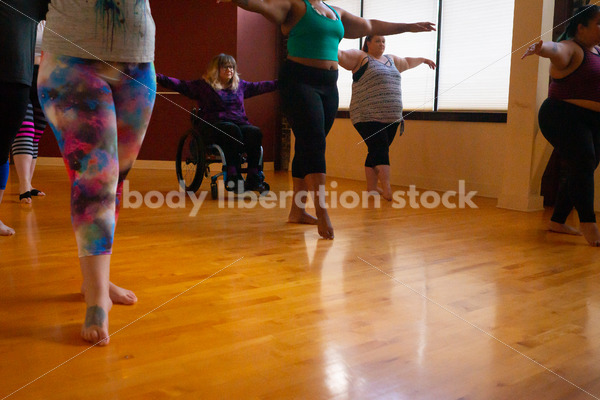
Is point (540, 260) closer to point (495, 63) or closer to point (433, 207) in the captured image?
point (433, 207)

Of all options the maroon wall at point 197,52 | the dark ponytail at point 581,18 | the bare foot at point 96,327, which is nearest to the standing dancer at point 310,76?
the dark ponytail at point 581,18

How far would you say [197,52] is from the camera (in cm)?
621

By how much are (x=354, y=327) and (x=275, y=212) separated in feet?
6.45

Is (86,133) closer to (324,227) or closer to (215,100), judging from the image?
(324,227)

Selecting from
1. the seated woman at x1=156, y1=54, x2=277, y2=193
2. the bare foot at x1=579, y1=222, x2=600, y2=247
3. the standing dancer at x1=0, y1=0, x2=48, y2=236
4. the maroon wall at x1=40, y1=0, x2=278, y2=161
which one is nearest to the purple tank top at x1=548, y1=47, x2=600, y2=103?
the bare foot at x1=579, y1=222, x2=600, y2=247

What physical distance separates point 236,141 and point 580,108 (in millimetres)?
2162

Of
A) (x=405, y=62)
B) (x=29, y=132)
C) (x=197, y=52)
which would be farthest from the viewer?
(x=197, y=52)

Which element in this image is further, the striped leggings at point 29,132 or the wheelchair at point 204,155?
the wheelchair at point 204,155

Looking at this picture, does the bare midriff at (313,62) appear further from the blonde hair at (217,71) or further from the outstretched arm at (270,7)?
the blonde hair at (217,71)

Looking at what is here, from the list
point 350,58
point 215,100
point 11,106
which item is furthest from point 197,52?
point 11,106

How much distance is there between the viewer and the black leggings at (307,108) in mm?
2561

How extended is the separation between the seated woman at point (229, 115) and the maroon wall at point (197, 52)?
2.08 meters

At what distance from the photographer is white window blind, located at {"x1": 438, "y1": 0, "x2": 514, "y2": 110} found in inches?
165

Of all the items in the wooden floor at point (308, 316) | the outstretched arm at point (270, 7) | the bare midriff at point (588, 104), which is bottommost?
the wooden floor at point (308, 316)
